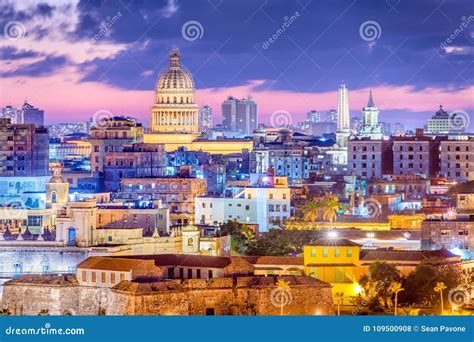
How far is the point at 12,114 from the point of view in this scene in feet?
132

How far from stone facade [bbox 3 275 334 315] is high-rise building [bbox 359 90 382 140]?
2318 cm

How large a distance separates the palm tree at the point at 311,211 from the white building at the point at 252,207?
428mm

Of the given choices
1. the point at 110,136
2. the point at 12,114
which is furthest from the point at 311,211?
the point at 110,136

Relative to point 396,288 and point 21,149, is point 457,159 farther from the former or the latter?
point 396,288

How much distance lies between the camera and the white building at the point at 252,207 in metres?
29.6

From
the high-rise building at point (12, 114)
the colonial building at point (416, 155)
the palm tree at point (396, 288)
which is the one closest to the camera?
the palm tree at point (396, 288)

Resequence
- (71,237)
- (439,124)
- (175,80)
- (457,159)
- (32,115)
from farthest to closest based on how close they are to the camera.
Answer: (175,80), (439,124), (457,159), (32,115), (71,237)

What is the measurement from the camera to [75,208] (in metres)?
24.0

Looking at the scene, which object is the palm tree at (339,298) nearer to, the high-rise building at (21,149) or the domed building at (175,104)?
the high-rise building at (21,149)

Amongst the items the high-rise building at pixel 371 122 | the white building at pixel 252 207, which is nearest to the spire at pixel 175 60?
the high-rise building at pixel 371 122

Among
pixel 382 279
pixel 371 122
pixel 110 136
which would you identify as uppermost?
pixel 371 122

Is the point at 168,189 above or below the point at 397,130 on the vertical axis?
below

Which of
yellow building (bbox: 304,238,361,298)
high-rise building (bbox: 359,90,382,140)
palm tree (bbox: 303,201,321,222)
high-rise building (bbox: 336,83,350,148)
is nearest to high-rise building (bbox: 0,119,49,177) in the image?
high-rise building (bbox: 359,90,382,140)

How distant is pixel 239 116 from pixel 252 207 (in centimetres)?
2364
